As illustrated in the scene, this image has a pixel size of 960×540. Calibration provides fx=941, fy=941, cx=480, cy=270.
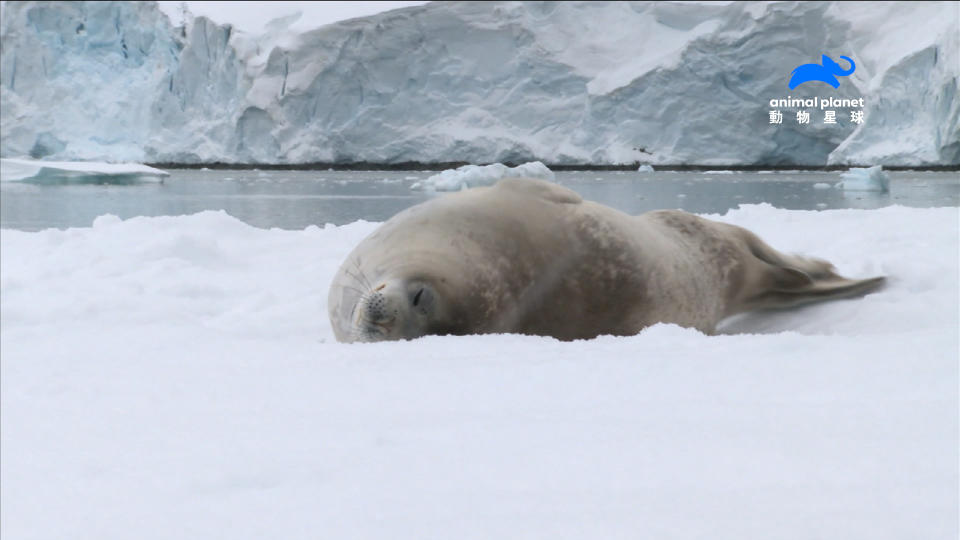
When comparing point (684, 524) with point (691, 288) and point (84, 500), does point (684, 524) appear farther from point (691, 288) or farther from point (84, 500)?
point (691, 288)

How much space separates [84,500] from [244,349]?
1082 mm

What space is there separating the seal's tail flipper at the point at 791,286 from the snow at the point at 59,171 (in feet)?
62.2

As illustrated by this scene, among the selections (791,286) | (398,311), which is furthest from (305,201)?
(398,311)

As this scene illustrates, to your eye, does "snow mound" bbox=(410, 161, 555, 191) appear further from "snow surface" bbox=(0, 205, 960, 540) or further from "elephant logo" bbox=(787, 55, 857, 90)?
"snow surface" bbox=(0, 205, 960, 540)

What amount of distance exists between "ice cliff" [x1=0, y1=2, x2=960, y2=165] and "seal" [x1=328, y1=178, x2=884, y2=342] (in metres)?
20.6

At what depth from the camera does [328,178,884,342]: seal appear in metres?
2.32

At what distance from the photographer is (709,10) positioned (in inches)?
1063

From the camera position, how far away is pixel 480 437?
1.22 metres

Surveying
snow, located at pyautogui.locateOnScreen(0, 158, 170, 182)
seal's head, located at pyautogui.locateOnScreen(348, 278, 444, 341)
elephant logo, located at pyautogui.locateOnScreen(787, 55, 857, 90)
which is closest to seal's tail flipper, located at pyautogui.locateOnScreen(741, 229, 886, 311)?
seal's head, located at pyautogui.locateOnScreen(348, 278, 444, 341)

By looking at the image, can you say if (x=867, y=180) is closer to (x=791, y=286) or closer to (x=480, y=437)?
(x=791, y=286)

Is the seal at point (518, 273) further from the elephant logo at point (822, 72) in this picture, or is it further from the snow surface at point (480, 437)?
the elephant logo at point (822, 72)

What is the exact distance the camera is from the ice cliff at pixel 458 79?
23.6 meters

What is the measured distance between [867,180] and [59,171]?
16.3 meters

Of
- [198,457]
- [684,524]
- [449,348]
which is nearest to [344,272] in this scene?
[449,348]
